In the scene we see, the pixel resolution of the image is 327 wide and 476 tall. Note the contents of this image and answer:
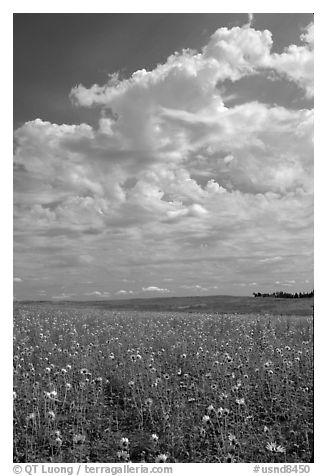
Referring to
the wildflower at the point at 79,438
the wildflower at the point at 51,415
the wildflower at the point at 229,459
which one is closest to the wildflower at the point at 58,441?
the wildflower at the point at 79,438

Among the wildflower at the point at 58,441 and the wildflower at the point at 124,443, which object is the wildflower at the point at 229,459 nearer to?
the wildflower at the point at 124,443

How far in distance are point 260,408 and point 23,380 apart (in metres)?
4.02

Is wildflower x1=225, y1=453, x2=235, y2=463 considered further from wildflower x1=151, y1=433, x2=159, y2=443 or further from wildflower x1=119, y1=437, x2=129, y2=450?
wildflower x1=119, y1=437, x2=129, y2=450

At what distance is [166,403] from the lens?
7191 millimetres

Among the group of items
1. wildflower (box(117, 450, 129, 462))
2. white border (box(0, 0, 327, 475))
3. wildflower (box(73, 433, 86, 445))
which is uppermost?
white border (box(0, 0, 327, 475))

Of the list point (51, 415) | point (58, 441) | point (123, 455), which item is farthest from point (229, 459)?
point (51, 415)

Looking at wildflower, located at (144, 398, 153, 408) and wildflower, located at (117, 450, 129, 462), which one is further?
wildflower, located at (144, 398, 153, 408)

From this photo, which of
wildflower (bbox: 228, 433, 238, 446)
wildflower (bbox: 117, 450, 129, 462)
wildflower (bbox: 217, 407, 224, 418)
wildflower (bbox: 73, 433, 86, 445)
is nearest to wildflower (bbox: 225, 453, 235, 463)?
wildflower (bbox: 228, 433, 238, 446)

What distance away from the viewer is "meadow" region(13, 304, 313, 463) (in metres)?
5.93

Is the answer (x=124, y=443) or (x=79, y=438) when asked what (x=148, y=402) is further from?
(x=79, y=438)
